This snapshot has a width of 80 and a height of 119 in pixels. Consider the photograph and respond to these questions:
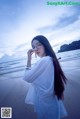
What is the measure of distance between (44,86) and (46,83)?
0.02 m

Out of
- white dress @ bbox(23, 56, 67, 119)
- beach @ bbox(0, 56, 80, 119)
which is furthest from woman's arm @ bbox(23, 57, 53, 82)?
beach @ bbox(0, 56, 80, 119)

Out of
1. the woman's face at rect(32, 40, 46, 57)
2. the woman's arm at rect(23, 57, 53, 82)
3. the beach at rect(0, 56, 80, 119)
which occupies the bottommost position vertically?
the beach at rect(0, 56, 80, 119)

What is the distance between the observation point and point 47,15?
207 cm

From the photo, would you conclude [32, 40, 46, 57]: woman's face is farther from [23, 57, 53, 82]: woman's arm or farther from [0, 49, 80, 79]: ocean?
[0, 49, 80, 79]: ocean

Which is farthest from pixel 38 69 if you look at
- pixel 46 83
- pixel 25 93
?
pixel 25 93

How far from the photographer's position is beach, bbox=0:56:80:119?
6.35 ft

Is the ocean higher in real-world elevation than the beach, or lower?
higher

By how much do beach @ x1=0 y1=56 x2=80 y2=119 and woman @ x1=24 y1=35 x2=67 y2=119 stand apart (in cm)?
24

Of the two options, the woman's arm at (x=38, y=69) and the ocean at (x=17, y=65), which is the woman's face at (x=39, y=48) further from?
the ocean at (x=17, y=65)

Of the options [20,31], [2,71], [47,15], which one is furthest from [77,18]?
[2,71]

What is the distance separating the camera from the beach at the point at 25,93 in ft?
6.35

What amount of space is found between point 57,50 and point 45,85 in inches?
18.4

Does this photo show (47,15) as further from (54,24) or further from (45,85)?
(45,85)

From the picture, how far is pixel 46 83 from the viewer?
1645 mm
